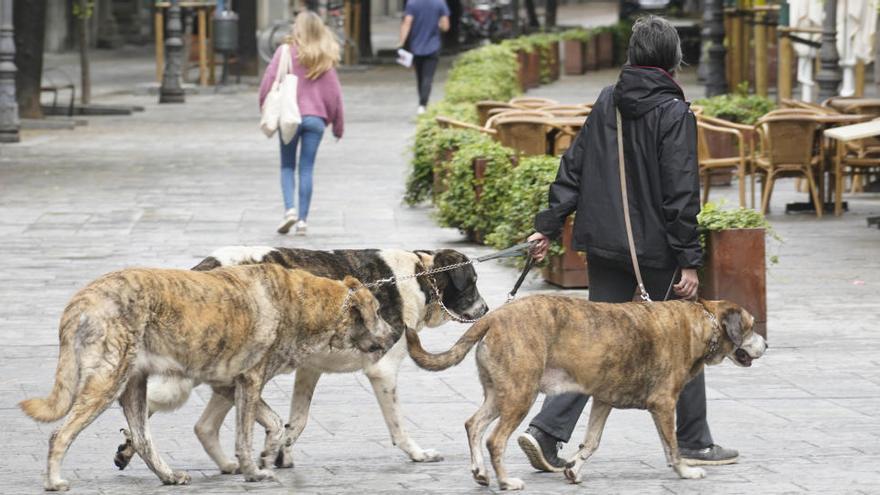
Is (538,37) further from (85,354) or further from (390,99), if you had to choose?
(85,354)

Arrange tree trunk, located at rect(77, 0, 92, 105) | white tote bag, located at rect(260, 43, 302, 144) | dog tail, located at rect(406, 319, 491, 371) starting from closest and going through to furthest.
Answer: dog tail, located at rect(406, 319, 491, 371) < white tote bag, located at rect(260, 43, 302, 144) < tree trunk, located at rect(77, 0, 92, 105)

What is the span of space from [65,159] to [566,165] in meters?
14.3

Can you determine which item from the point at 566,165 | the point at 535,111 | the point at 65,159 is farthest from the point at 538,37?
the point at 566,165

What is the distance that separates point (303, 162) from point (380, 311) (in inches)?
283

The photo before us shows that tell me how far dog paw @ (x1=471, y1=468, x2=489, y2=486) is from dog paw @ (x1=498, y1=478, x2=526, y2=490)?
0.05 metres

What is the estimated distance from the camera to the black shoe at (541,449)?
7023mm

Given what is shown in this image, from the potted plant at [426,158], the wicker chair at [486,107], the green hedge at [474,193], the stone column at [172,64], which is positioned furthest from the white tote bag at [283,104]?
the stone column at [172,64]

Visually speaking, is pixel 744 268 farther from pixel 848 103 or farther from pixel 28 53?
pixel 28 53

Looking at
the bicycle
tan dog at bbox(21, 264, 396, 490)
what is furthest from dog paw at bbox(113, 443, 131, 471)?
the bicycle

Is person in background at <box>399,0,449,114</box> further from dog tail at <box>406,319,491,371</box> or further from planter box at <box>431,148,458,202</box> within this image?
dog tail at <box>406,319,491,371</box>

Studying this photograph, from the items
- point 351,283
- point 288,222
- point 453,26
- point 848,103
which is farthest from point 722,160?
point 453,26

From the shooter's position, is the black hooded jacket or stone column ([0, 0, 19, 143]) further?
stone column ([0, 0, 19, 143])

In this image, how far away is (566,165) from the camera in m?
7.25

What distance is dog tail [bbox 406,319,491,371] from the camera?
6621 mm
